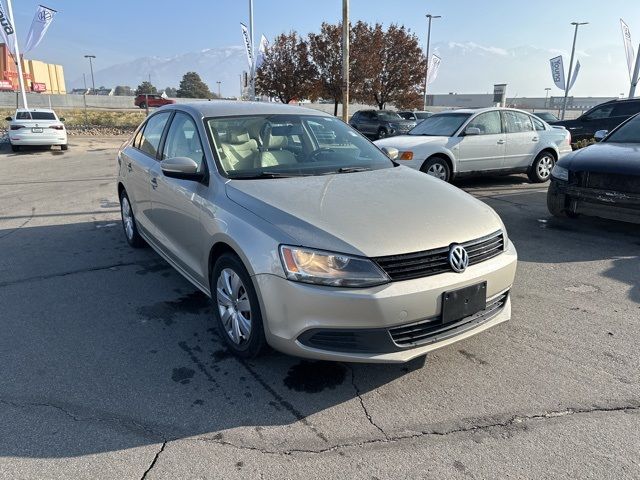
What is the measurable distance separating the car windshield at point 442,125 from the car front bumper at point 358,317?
7.25m

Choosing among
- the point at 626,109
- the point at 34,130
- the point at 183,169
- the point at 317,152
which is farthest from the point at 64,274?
the point at 626,109

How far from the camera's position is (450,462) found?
244 centimetres

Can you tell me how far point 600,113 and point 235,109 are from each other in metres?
15.3

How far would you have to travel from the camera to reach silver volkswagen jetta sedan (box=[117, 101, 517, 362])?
107 inches

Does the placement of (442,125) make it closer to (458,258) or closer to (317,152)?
(317,152)

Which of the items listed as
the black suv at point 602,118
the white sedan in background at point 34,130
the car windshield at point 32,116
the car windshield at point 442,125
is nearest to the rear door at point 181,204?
the car windshield at point 442,125

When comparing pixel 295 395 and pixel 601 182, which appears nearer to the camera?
pixel 295 395

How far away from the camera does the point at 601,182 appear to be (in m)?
6.07

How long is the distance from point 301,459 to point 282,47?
31.2 meters

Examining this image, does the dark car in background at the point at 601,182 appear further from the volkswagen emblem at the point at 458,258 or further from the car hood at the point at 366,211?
the volkswagen emblem at the point at 458,258

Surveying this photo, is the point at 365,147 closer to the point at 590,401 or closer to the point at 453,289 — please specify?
the point at 453,289

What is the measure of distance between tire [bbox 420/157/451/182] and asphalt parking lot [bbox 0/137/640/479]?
14.9ft

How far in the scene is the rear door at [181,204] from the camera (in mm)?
3715

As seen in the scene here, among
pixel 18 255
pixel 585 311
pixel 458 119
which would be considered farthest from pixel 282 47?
pixel 585 311
